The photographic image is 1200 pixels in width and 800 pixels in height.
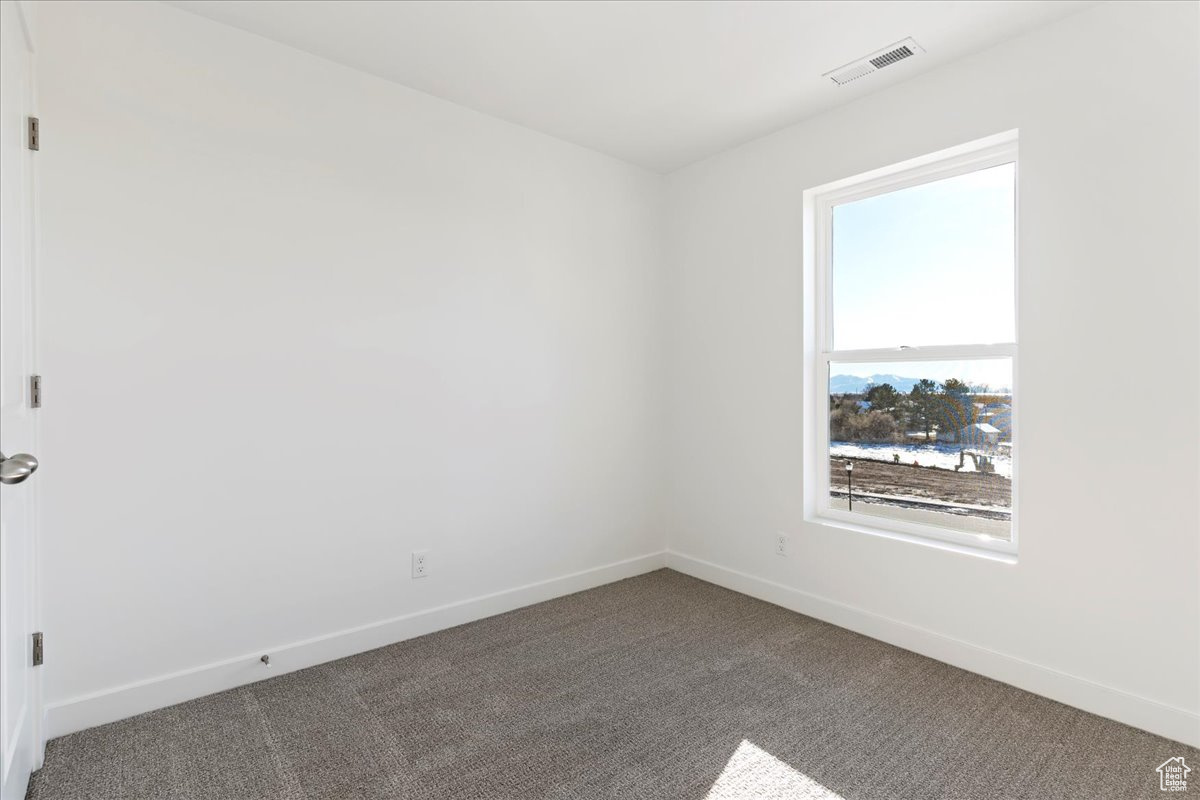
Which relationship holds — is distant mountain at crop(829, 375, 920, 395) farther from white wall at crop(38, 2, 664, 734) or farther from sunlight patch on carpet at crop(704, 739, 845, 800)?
sunlight patch on carpet at crop(704, 739, 845, 800)

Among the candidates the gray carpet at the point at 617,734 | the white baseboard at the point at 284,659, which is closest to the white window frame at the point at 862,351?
the gray carpet at the point at 617,734

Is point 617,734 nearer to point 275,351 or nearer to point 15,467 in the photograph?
point 15,467

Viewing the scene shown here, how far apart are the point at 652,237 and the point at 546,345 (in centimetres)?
112

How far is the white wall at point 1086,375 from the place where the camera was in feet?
6.80

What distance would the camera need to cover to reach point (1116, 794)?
1.79 metres

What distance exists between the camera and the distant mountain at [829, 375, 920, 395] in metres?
2.93

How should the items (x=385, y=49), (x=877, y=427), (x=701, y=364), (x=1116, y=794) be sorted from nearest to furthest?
1. (x=1116, y=794)
2. (x=385, y=49)
3. (x=877, y=427)
4. (x=701, y=364)

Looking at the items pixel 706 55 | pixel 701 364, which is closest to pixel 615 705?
pixel 701 364

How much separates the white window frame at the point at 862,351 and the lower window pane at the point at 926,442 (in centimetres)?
4

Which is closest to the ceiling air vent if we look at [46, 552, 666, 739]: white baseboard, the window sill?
the window sill

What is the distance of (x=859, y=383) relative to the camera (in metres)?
3.11

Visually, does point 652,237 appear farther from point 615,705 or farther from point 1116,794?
point 1116,794

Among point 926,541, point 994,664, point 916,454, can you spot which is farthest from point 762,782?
point 916,454

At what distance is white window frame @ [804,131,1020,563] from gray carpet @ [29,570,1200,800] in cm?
54
